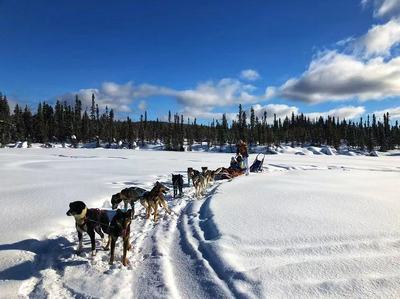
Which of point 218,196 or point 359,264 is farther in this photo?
point 218,196

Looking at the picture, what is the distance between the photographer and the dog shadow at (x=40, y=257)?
17.3 feet

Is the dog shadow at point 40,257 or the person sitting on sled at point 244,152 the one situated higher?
the person sitting on sled at point 244,152

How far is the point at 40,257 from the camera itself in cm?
592

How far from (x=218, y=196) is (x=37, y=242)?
19.8ft

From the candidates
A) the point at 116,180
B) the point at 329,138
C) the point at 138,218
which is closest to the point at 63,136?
the point at 329,138

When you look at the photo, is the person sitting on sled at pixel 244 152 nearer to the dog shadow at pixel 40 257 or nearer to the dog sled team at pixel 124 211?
the dog sled team at pixel 124 211

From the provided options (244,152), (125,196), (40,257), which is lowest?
(40,257)

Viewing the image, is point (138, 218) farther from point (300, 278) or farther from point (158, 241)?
point (300, 278)

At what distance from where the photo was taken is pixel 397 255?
5273 mm

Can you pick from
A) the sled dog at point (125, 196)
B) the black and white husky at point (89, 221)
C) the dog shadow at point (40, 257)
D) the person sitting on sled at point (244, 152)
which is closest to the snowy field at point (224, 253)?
the dog shadow at point (40, 257)

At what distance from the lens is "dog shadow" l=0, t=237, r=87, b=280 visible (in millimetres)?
5262

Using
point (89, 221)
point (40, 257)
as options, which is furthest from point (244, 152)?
point (40, 257)

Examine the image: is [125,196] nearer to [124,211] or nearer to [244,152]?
[124,211]

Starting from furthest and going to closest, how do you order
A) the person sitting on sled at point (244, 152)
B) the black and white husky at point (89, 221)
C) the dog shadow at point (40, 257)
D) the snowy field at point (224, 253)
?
the person sitting on sled at point (244, 152) < the black and white husky at point (89, 221) < the dog shadow at point (40, 257) < the snowy field at point (224, 253)
